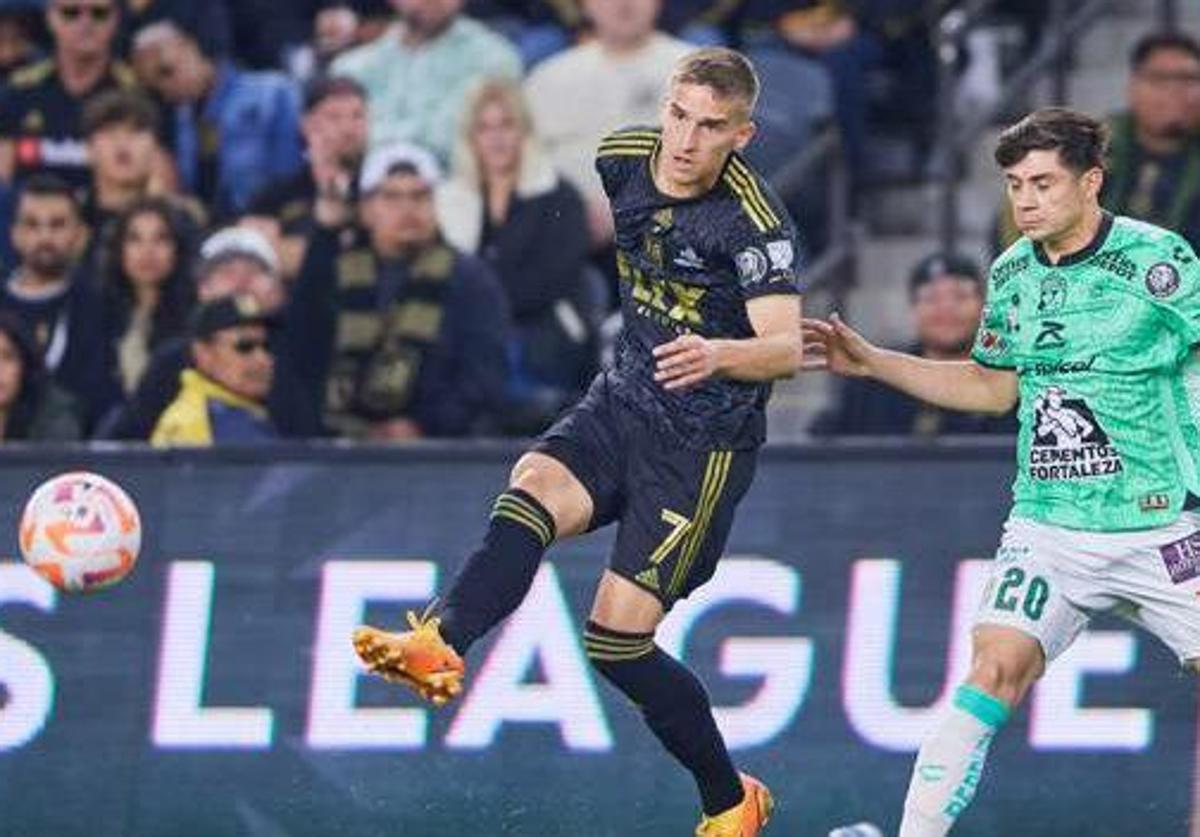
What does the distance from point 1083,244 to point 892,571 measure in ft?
7.41

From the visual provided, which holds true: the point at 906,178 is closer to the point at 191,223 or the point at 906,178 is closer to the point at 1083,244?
the point at 191,223

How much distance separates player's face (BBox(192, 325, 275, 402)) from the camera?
1418cm

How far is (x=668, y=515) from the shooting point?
11.2 meters

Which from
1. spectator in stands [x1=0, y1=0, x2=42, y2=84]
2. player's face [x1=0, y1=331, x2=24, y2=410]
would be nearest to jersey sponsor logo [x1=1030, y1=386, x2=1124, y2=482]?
player's face [x1=0, y1=331, x2=24, y2=410]

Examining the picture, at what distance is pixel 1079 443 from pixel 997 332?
0.42m

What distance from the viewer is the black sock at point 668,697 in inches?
440

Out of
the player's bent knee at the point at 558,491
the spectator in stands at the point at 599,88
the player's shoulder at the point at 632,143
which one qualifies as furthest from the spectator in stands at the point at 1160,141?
the player's bent knee at the point at 558,491

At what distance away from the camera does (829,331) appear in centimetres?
1116

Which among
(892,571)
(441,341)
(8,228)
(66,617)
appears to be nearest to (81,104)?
(8,228)

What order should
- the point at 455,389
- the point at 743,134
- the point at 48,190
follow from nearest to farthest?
the point at 743,134, the point at 455,389, the point at 48,190

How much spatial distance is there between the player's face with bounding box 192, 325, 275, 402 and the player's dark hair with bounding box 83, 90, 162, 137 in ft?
6.54

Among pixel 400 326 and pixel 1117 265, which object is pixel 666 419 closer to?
pixel 1117 265

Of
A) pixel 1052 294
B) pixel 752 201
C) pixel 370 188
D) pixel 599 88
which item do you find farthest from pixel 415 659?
pixel 599 88

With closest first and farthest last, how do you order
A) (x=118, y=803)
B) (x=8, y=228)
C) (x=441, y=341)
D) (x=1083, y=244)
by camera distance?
(x=1083, y=244) → (x=118, y=803) → (x=441, y=341) → (x=8, y=228)
